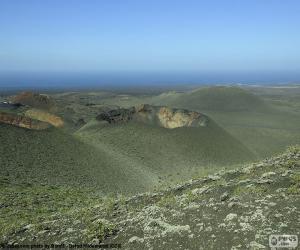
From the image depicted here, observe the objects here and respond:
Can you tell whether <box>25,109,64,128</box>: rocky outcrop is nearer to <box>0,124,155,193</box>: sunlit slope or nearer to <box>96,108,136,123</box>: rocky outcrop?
<box>96,108,136,123</box>: rocky outcrop

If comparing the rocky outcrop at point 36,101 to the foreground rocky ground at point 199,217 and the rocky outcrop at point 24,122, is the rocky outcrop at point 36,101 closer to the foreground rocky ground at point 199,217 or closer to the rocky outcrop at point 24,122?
the rocky outcrop at point 24,122

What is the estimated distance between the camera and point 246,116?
3730 inches

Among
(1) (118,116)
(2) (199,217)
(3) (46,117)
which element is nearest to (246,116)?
(3) (46,117)

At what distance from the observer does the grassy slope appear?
64.8 m

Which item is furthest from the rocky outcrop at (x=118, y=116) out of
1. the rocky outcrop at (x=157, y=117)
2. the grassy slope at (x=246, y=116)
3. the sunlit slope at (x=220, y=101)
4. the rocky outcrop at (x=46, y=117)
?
the sunlit slope at (x=220, y=101)

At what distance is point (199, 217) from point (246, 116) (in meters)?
86.4

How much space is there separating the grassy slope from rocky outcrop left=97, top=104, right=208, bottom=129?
8.49 meters

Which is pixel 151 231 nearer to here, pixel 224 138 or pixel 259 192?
pixel 259 192

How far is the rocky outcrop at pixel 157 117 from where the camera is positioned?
50.6 metres

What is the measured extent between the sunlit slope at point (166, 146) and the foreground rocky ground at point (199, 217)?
2150 centimetres

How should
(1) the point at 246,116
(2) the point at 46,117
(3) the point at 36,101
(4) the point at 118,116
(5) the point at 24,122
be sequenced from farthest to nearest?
1. (1) the point at 246,116
2. (3) the point at 36,101
3. (2) the point at 46,117
4. (4) the point at 118,116
5. (5) the point at 24,122

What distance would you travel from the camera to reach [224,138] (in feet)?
161

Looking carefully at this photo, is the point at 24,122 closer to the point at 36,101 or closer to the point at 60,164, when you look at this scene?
the point at 60,164

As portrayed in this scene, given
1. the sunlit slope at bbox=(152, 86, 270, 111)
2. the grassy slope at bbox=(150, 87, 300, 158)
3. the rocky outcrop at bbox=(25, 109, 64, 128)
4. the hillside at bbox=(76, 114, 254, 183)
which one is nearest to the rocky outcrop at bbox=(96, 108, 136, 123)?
the hillside at bbox=(76, 114, 254, 183)
